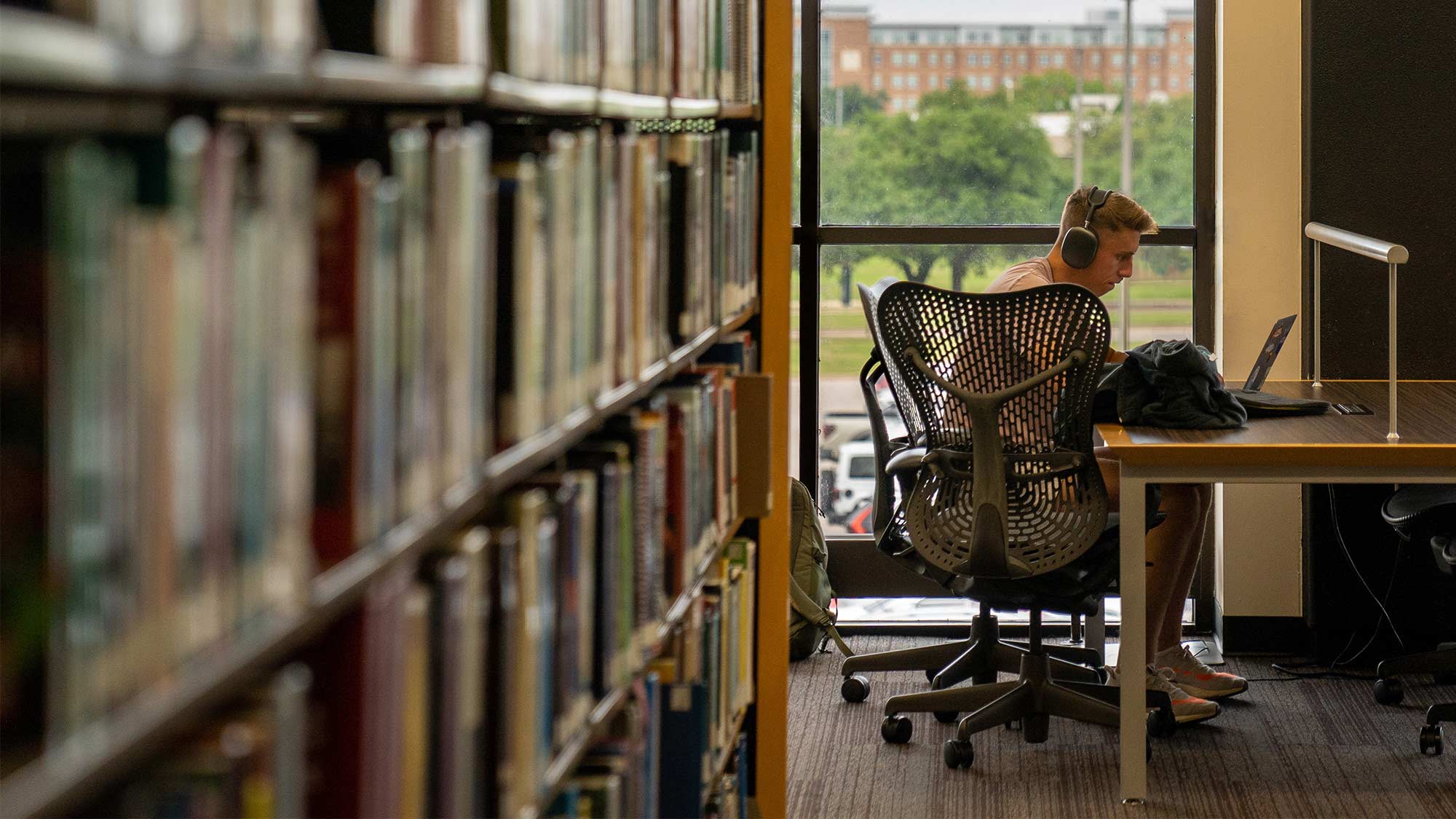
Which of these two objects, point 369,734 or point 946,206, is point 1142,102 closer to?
point 946,206

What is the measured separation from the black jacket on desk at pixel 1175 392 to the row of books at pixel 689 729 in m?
1.02

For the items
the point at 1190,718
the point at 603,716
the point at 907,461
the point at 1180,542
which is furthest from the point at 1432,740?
the point at 603,716

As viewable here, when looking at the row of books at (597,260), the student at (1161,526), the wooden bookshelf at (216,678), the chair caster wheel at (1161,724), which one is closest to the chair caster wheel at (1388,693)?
the student at (1161,526)

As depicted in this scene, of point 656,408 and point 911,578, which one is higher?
point 656,408

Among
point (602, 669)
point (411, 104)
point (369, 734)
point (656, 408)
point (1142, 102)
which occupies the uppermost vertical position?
point (1142, 102)

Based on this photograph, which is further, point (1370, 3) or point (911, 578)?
point (911, 578)

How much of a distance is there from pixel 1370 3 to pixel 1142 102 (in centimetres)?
63

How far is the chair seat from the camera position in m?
3.19

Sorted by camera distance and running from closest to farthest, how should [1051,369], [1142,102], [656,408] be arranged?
[656,408]
[1051,369]
[1142,102]

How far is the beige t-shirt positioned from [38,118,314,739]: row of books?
8.73 feet

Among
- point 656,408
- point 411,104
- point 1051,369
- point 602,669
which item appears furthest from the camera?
point 1051,369

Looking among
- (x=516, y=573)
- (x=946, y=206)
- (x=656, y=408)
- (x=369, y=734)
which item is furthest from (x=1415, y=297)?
(x=369, y=734)

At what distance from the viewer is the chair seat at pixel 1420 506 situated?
3.19 m

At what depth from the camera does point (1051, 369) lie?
279 centimetres
